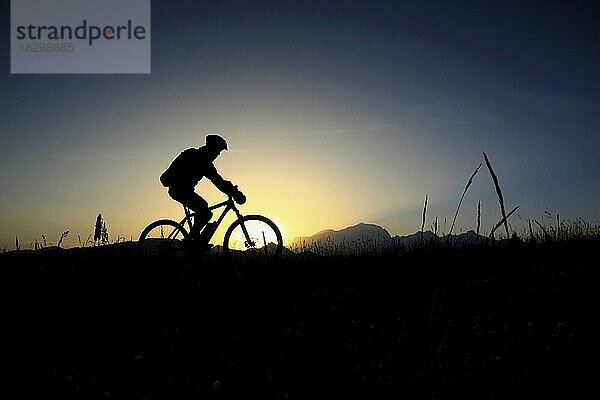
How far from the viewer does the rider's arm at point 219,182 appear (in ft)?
42.1

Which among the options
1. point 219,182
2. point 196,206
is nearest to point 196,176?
point 219,182

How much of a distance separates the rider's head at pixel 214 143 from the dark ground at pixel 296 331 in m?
2.77

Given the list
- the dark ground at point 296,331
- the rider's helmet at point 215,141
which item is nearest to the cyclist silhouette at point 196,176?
the rider's helmet at point 215,141

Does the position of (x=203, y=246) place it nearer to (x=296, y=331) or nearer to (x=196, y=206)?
(x=196, y=206)

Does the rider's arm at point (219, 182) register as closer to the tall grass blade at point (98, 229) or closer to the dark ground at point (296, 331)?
the dark ground at point (296, 331)

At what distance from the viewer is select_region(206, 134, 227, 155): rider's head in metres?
12.6

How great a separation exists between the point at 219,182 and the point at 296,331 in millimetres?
6652

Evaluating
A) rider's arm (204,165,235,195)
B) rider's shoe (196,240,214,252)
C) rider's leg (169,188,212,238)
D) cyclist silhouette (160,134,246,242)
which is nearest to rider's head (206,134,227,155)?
cyclist silhouette (160,134,246,242)

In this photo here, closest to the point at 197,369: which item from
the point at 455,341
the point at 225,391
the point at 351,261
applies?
the point at 225,391

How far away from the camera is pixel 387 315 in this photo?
27.6 feet

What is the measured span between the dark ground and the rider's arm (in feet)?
5.99

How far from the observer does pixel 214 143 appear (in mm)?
12656

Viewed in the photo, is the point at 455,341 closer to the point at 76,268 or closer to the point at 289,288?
the point at 289,288

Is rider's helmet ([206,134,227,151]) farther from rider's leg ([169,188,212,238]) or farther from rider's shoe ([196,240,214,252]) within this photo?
rider's shoe ([196,240,214,252])
